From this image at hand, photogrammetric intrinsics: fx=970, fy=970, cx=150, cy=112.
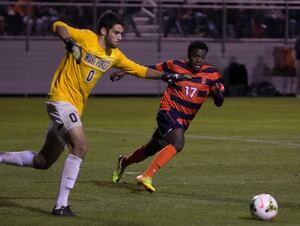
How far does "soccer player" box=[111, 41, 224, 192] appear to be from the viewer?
1243 centimetres

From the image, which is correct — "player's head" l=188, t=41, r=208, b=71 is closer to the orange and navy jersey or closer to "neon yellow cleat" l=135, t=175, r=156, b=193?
the orange and navy jersey

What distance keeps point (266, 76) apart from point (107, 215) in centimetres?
2413

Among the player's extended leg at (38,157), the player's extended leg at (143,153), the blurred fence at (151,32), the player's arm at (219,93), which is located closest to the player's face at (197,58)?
the player's arm at (219,93)

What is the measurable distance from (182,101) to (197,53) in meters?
0.66

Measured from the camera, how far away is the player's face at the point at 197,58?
41.0ft

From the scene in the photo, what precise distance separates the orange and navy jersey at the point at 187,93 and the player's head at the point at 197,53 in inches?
6.2

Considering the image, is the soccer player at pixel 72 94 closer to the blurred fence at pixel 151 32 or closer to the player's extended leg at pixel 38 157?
the player's extended leg at pixel 38 157

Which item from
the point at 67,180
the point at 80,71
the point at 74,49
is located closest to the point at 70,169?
the point at 67,180

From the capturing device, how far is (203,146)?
17766mm

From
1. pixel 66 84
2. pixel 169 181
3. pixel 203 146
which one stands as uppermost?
pixel 66 84

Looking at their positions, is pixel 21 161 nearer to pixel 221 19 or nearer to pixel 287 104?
pixel 287 104

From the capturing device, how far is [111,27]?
33.9 feet

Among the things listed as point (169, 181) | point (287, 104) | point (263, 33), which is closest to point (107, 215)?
point (169, 181)

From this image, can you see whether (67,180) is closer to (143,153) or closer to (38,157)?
(38,157)
